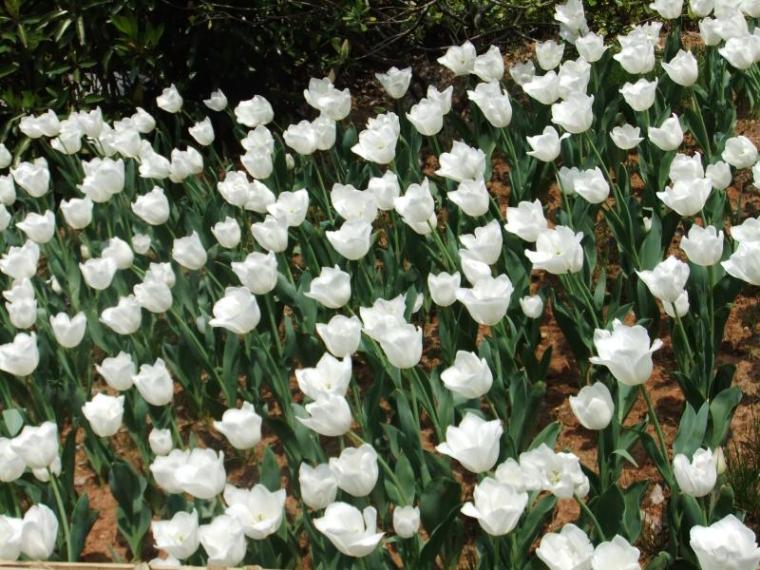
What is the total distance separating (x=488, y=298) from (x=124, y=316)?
1.03 m

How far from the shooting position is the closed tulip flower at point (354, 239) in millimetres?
2906

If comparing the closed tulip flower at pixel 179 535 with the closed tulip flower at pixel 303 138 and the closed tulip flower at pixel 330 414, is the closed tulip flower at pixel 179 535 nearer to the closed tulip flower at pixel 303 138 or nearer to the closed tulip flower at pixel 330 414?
the closed tulip flower at pixel 330 414

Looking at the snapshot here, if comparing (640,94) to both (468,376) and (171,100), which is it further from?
(171,100)

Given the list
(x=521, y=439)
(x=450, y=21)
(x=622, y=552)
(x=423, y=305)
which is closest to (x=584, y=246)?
(x=423, y=305)

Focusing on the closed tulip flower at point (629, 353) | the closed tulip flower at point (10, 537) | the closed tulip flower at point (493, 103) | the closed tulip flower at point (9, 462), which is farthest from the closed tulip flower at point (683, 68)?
the closed tulip flower at point (10, 537)

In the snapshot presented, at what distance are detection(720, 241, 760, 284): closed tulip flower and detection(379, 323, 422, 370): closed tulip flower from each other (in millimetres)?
719

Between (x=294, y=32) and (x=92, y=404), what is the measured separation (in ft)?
10.3

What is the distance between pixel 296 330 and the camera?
3.29 metres

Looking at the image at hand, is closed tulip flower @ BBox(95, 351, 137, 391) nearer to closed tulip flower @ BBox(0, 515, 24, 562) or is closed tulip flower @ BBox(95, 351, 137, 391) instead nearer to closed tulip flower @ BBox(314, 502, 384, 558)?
closed tulip flower @ BBox(0, 515, 24, 562)

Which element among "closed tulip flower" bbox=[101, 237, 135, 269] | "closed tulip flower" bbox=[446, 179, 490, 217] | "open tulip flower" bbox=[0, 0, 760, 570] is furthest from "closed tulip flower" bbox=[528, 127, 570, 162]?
"closed tulip flower" bbox=[101, 237, 135, 269]

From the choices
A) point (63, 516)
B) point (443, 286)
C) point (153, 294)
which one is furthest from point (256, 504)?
point (153, 294)

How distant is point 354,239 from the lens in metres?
2.91

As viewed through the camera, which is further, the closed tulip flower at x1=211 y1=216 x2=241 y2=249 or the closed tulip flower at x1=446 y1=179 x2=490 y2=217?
the closed tulip flower at x1=211 y1=216 x2=241 y2=249

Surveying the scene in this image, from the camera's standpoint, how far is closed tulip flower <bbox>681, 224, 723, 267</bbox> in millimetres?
2568
